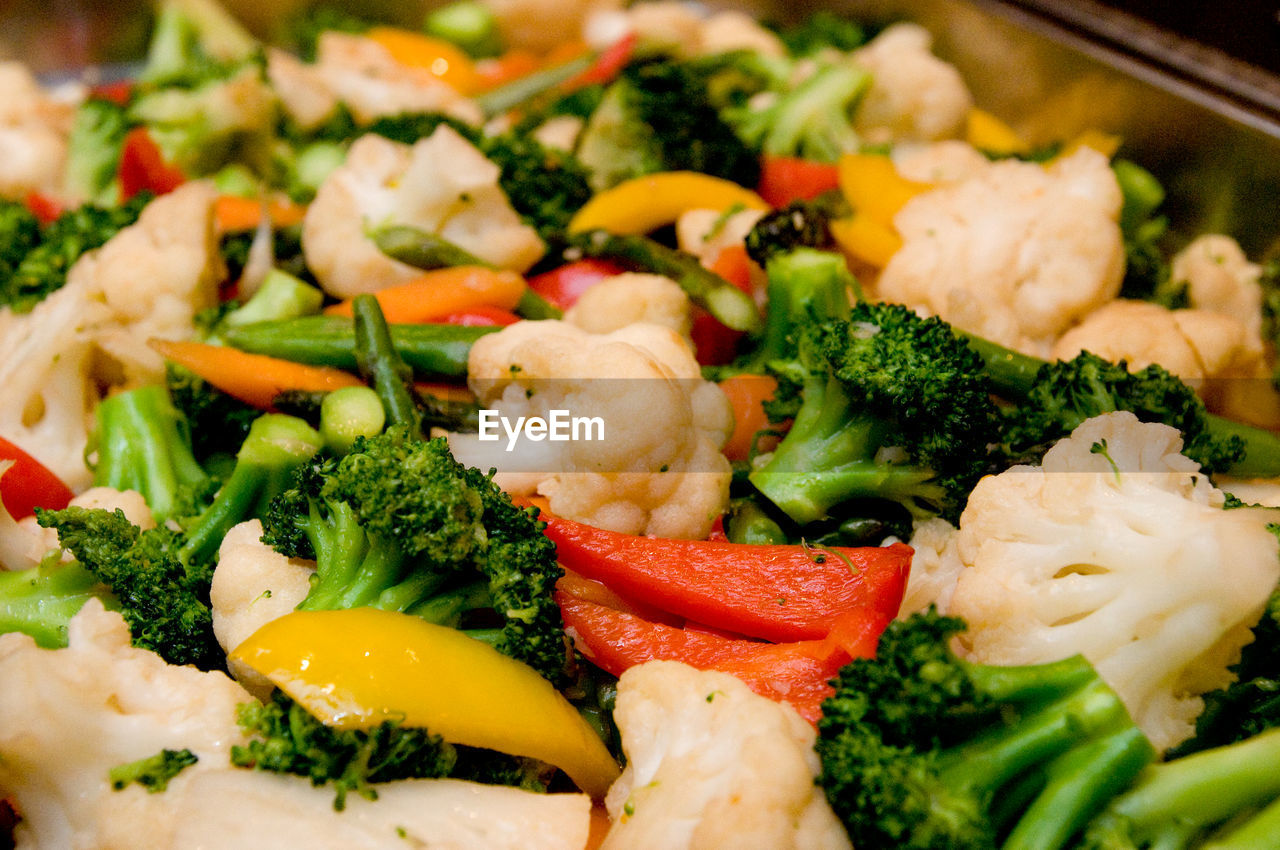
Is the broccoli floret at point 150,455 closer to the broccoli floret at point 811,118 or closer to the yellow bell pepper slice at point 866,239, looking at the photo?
the yellow bell pepper slice at point 866,239

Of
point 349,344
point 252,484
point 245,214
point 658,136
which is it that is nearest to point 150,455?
point 252,484

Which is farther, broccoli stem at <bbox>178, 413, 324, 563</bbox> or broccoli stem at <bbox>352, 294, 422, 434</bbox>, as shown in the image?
broccoli stem at <bbox>352, 294, 422, 434</bbox>

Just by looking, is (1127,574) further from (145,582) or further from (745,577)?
(145,582)

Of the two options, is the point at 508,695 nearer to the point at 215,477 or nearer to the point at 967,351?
the point at 215,477

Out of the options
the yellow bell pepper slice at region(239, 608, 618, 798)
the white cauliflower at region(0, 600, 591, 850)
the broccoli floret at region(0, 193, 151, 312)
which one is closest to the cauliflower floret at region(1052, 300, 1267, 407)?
the yellow bell pepper slice at region(239, 608, 618, 798)

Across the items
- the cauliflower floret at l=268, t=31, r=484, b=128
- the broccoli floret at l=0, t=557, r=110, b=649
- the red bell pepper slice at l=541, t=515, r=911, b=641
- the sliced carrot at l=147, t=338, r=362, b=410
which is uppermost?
the cauliflower floret at l=268, t=31, r=484, b=128

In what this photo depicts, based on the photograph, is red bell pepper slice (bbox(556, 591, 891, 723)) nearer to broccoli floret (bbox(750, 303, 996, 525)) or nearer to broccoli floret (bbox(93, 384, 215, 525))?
broccoli floret (bbox(750, 303, 996, 525))

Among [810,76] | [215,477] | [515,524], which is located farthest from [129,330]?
[810,76]
